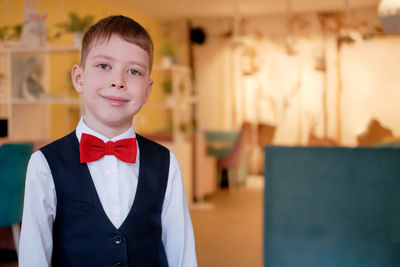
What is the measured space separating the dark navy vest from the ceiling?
5681 mm

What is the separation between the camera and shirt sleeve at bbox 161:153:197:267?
1102 mm

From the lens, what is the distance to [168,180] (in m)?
1.12

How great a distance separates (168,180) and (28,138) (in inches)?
120

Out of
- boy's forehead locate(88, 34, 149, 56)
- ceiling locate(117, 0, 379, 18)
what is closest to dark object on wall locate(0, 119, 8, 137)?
boy's forehead locate(88, 34, 149, 56)

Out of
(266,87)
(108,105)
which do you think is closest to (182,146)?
(266,87)

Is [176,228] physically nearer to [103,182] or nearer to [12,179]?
[103,182]

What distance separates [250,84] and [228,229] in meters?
4.15

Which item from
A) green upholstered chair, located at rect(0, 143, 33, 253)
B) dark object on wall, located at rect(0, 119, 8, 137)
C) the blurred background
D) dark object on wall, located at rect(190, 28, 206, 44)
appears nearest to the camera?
green upholstered chair, located at rect(0, 143, 33, 253)

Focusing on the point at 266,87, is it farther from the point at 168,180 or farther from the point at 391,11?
the point at 168,180

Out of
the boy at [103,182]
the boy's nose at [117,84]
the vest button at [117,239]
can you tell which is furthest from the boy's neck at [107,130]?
the vest button at [117,239]

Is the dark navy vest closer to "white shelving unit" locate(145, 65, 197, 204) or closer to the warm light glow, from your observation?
the warm light glow

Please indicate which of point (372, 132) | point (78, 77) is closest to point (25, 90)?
point (78, 77)

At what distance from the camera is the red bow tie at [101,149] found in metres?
1.03

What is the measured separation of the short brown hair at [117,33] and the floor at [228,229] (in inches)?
89.3
